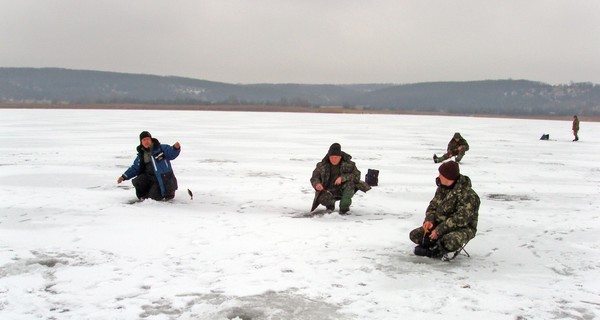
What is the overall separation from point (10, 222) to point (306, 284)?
16.1ft

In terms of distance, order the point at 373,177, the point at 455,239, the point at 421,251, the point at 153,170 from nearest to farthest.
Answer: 1. the point at 455,239
2. the point at 421,251
3. the point at 153,170
4. the point at 373,177

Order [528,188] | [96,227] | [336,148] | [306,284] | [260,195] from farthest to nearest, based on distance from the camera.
Answer: [528,188]
[260,195]
[336,148]
[96,227]
[306,284]

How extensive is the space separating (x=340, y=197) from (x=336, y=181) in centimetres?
37

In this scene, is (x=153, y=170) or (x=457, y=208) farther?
(x=153, y=170)

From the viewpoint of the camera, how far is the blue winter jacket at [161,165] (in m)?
8.68

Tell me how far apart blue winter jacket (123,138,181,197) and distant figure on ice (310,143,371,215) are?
262 cm

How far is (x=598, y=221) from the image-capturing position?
26.3 feet

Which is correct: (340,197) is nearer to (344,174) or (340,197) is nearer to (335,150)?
(344,174)

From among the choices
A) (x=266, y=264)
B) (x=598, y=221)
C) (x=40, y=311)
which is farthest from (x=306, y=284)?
(x=598, y=221)

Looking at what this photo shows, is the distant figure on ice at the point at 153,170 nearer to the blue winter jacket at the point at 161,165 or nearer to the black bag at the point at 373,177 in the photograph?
the blue winter jacket at the point at 161,165

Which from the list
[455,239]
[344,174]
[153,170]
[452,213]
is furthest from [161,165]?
[455,239]

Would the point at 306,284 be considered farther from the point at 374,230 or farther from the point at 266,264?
the point at 374,230

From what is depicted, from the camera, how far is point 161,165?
8.75 m

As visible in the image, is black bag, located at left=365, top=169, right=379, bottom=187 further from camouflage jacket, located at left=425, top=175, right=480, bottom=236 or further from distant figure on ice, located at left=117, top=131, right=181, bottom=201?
camouflage jacket, located at left=425, top=175, right=480, bottom=236
